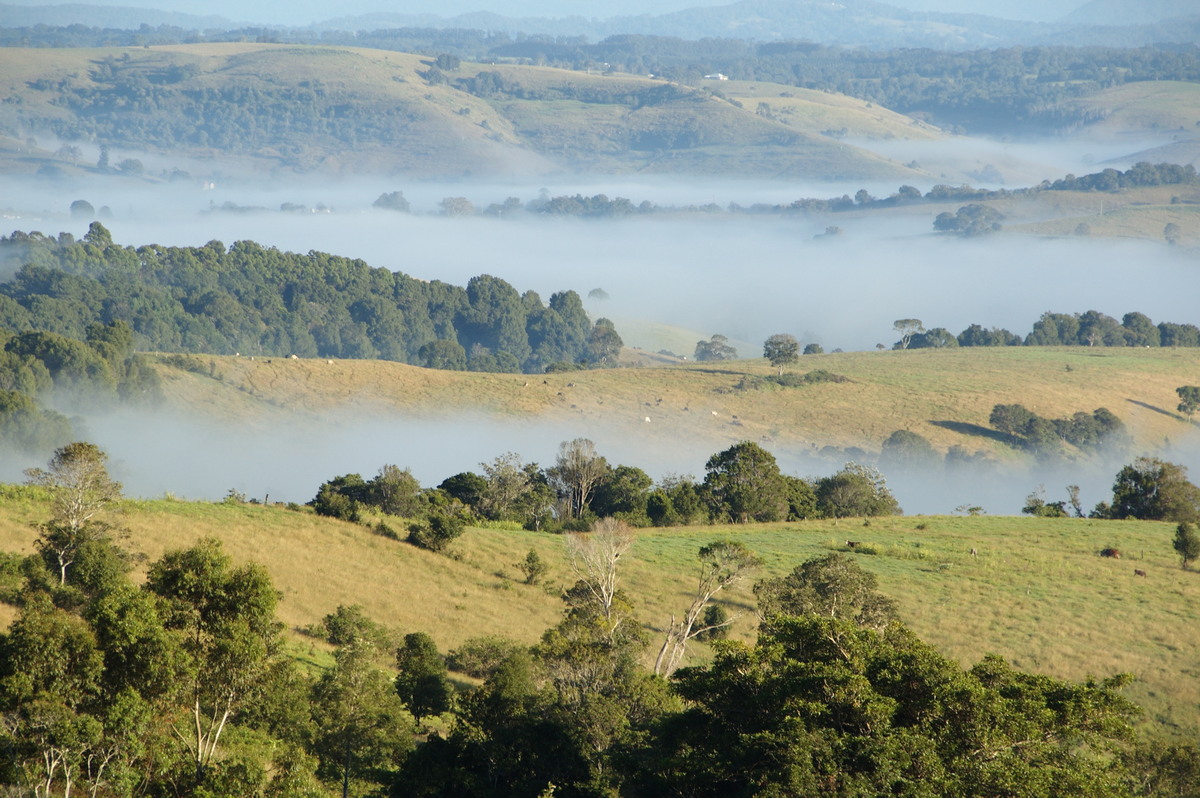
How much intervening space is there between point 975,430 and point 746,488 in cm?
5612

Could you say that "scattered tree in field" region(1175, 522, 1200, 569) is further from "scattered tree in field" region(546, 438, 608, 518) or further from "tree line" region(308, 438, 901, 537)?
"scattered tree in field" region(546, 438, 608, 518)

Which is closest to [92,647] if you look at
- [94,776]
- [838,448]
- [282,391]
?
[94,776]

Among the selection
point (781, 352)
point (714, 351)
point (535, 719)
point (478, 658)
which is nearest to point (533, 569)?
point (478, 658)

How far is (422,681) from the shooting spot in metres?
31.0

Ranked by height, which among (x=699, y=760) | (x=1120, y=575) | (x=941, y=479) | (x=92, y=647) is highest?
(x=92, y=647)

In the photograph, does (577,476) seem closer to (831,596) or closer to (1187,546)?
(1187,546)

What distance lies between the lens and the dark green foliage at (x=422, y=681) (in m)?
30.7

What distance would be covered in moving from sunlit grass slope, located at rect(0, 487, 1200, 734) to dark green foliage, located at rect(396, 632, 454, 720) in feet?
15.5

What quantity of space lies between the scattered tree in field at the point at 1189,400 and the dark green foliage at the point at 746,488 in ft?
235

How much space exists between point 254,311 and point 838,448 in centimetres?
11272

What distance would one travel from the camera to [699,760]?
20609 millimetres

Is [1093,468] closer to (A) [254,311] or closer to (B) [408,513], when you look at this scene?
(B) [408,513]

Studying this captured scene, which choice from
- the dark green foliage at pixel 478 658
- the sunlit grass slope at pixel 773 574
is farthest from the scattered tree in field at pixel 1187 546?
the dark green foliage at pixel 478 658

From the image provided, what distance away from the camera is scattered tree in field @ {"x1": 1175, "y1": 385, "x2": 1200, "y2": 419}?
12062 centimetres
